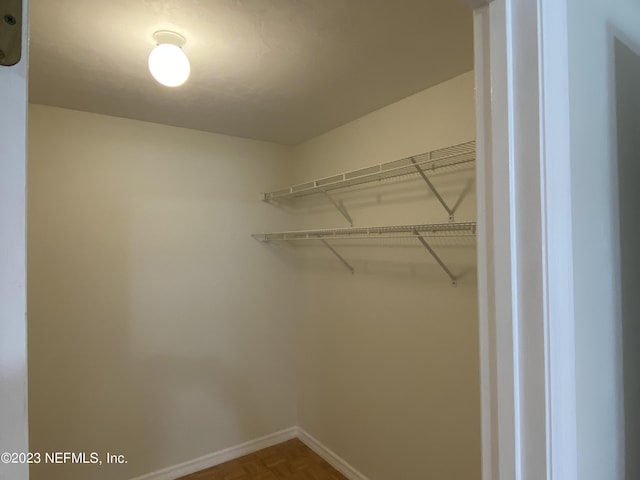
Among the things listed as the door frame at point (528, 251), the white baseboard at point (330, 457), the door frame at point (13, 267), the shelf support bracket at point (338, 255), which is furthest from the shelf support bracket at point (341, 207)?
the door frame at point (13, 267)

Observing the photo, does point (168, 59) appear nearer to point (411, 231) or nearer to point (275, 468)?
point (411, 231)

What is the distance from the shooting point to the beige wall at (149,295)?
217cm

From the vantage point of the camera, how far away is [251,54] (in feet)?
5.29

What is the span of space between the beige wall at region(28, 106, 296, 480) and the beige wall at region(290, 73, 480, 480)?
0.47 metres

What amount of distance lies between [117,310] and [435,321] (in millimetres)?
1984

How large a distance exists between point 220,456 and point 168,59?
264 centimetres

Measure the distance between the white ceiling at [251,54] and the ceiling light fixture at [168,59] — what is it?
43 millimetres

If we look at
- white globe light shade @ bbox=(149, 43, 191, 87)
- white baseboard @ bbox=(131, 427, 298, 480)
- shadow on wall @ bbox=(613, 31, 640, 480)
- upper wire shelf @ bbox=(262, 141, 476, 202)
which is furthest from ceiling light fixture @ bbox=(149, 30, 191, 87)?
white baseboard @ bbox=(131, 427, 298, 480)

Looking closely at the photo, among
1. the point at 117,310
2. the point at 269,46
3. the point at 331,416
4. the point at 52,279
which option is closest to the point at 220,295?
the point at 117,310

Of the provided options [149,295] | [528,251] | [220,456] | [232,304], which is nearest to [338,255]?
[232,304]

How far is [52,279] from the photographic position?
2.17 meters

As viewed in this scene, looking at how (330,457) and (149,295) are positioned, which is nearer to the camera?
(149,295)

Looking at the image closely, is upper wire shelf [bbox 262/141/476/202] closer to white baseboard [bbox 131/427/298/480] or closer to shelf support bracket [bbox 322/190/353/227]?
shelf support bracket [bbox 322/190/353/227]

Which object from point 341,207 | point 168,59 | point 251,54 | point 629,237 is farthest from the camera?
point 341,207
